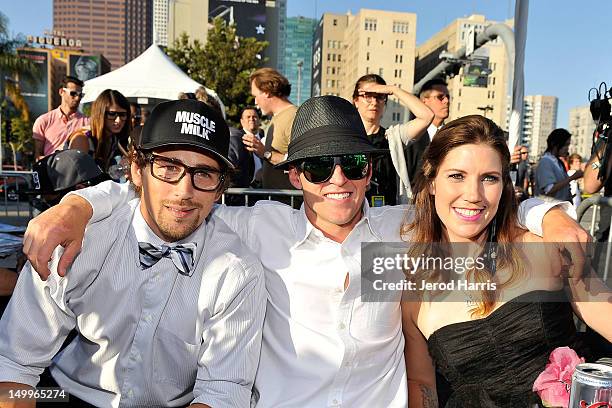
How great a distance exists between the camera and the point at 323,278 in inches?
90.6

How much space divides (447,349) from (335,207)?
845 mm

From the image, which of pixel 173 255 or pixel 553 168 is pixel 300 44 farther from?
pixel 173 255

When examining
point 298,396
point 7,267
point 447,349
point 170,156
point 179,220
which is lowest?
point 298,396

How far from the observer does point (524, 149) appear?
541 cm

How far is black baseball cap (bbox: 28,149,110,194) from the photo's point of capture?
3289mm

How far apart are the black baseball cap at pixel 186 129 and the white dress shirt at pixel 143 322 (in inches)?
16.9

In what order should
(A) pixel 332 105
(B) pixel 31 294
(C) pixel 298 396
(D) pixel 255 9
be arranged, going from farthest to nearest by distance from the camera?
1. (D) pixel 255 9
2. (A) pixel 332 105
3. (C) pixel 298 396
4. (B) pixel 31 294

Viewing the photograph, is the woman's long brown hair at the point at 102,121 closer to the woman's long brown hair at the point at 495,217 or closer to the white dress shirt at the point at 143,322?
the white dress shirt at the point at 143,322

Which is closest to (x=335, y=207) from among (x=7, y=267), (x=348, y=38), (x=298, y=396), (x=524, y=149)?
(x=298, y=396)

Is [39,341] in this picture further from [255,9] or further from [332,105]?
[255,9]

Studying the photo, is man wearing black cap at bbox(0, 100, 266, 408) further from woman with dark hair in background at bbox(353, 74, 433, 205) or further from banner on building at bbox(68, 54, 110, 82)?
banner on building at bbox(68, 54, 110, 82)

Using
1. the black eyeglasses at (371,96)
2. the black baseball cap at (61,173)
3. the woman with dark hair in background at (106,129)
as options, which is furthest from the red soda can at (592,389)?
the woman with dark hair in background at (106,129)

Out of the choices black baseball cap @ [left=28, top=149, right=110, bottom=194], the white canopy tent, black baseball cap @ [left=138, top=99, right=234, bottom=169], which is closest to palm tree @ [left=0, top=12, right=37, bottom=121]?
the white canopy tent

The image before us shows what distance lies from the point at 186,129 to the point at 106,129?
3.11 metres
